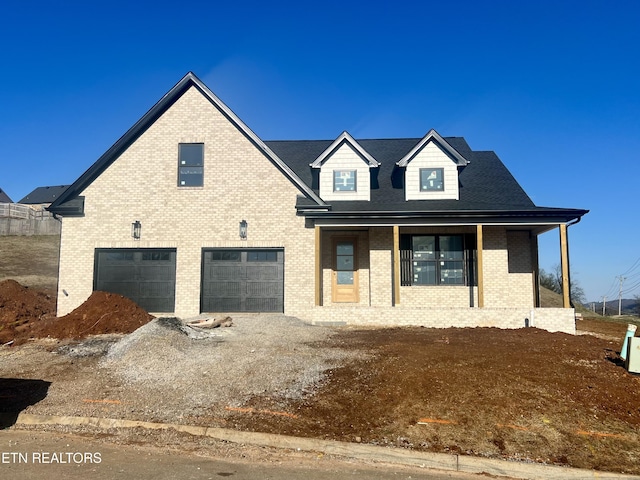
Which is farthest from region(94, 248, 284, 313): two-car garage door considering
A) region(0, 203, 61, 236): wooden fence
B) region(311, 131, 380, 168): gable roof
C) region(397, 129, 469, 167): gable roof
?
region(0, 203, 61, 236): wooden fence

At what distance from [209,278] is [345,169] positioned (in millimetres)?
6395

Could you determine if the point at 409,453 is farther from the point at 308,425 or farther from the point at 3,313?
the point at 3,313

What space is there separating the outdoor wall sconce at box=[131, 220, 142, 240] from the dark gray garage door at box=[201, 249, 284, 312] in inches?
97.7

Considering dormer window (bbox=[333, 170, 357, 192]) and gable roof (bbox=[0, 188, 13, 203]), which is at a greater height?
gable roof (bbox=[0, 188, 13, 203])

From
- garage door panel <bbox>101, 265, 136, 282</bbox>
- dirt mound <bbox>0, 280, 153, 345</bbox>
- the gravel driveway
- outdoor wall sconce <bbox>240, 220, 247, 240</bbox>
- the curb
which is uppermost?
outdoor wall sconce <bbox>240, 220, 247, 240</bbox>

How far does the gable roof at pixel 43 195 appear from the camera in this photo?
62.4 meters

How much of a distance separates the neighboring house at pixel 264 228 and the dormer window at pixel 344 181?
0.13 feet

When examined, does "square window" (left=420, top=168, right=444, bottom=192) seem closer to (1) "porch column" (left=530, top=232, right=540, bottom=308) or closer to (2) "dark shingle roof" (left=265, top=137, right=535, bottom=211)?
(2) "dark shingle roof" (left=265, top=137, right=535, bottom=211)

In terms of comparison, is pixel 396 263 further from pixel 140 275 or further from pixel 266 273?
pixel 140 275

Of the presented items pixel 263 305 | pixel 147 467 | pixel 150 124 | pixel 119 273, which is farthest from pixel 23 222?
pixel 147 467

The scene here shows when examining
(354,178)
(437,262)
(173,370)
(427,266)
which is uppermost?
A: (354,178)

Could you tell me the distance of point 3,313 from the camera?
50.5ft

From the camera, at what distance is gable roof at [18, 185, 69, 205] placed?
62375 millimetres

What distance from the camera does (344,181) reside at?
1744 centimetres
